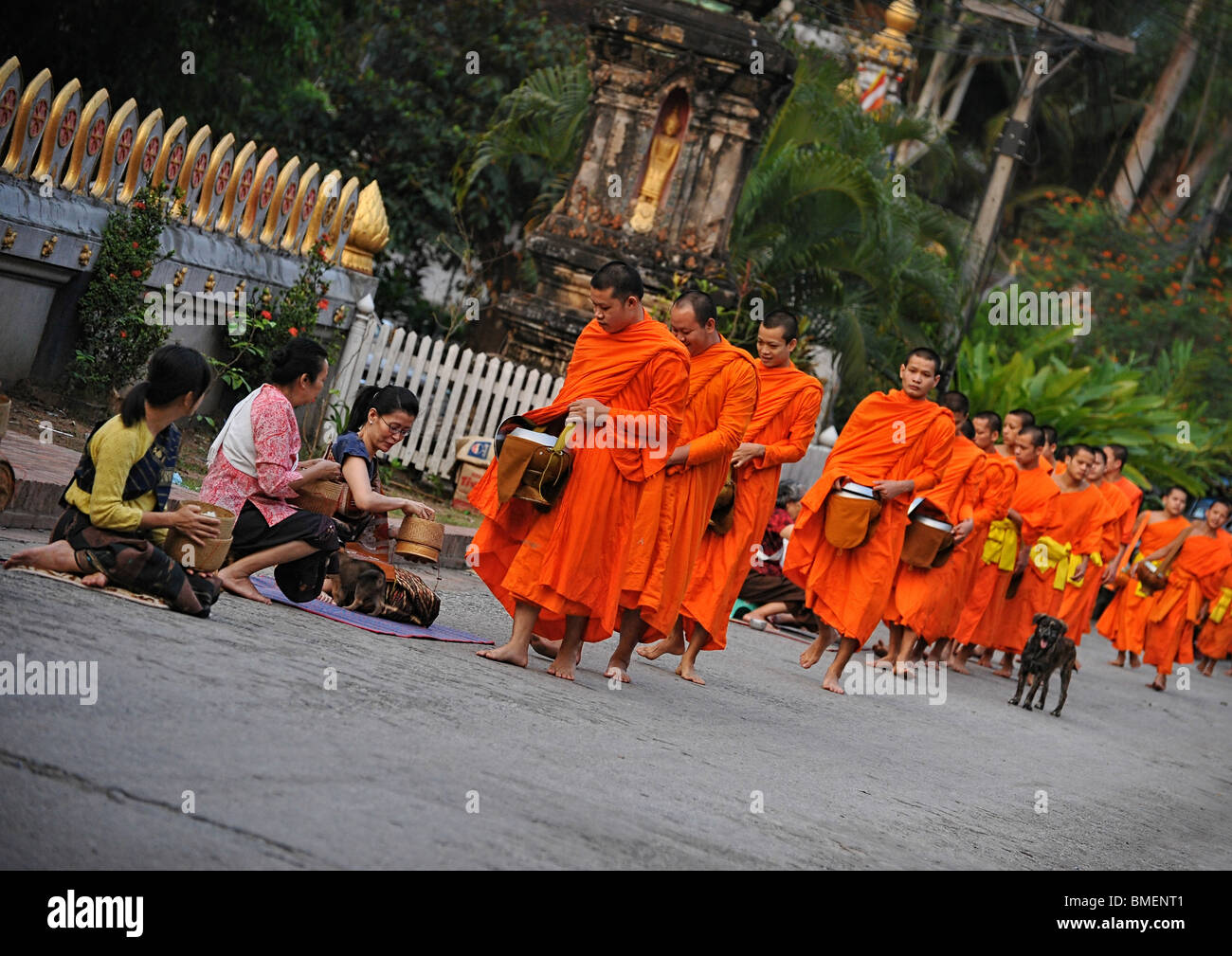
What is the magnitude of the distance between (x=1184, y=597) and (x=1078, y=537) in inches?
140

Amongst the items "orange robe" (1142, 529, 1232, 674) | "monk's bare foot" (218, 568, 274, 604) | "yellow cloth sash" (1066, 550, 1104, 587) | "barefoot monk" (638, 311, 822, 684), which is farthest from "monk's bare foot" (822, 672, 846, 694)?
"orange robe" (1142, 529, 1232, 674)

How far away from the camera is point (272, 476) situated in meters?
6.96

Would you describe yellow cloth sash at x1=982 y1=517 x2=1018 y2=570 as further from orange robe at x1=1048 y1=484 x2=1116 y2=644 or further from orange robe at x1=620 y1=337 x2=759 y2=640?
orange robe at x1=620 y1=337 x2=759 y2=640

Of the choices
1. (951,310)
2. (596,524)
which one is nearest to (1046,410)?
(951,310)

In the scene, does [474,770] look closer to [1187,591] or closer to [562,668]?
[562,668]

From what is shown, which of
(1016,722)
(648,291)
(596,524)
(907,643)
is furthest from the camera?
(648,291)

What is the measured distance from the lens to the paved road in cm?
389

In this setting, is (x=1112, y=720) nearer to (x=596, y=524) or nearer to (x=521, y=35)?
(x=596, y=524)

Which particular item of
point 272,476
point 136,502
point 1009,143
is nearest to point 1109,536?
point 1009,143

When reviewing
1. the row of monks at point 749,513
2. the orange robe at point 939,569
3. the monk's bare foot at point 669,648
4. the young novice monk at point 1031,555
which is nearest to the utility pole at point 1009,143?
the row of monks at point 749,513

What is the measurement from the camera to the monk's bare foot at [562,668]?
296 inches

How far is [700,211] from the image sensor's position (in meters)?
15.3
